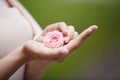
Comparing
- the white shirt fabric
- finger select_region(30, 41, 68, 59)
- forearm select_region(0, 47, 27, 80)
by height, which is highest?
the white shirt fabric

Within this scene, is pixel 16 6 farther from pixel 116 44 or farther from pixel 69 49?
pixel 116 44

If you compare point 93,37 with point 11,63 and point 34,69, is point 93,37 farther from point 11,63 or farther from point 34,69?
point 11,63

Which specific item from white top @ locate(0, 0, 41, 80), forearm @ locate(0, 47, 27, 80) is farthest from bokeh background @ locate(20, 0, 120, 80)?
forearm @ locate(0, 47, 27, 80)

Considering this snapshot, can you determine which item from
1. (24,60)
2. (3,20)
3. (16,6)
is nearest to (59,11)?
(16,6)

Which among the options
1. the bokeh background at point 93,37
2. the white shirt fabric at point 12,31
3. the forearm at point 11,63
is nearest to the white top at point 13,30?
the white shirt fabric at point 12,31

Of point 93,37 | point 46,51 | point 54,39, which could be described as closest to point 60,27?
point 54,39

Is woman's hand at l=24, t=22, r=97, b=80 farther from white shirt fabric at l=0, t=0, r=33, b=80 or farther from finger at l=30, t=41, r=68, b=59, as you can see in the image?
white shirt fabric at l=0, t=0, r=33, b=80
